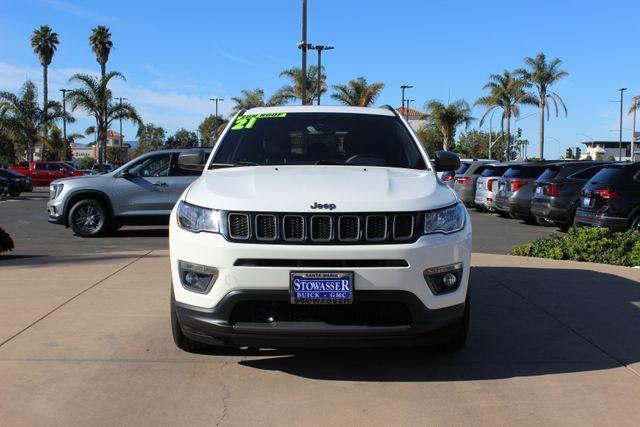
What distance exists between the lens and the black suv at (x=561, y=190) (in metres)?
14.1

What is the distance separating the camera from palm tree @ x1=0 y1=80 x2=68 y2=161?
46688mm

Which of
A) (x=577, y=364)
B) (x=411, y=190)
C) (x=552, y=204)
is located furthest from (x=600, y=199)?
(x=411, y=190)

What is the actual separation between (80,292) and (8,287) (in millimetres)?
903

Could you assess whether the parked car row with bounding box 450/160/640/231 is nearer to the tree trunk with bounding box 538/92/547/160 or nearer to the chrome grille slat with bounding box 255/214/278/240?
the chrome grille slat with bounding box 255/214/278/240

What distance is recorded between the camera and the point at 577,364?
180 inches

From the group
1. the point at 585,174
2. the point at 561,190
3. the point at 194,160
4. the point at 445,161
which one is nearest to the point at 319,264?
the point at 445,161

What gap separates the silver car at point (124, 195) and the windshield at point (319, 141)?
7424 mm

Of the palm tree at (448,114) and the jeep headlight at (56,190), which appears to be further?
the palm tree at (448,114)

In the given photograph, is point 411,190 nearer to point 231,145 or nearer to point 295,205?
point 295,205

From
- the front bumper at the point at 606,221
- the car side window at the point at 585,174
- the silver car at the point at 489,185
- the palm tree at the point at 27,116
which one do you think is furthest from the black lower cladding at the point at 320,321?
the palm tree at the point at 27,116

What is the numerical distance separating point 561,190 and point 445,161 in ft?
31.8

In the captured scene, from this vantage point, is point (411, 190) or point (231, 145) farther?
point (231, 145)

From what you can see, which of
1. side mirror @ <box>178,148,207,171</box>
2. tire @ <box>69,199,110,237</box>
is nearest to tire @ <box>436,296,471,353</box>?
side mirror @ <box>178,148,207,171</box>

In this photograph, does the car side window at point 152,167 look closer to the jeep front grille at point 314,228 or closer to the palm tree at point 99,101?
the jeep front grille at point 314,228
